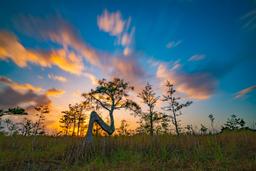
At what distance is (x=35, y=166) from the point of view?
618 cm

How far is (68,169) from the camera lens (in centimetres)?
606

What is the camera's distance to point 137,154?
775 cm

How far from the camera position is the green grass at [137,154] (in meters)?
6.16

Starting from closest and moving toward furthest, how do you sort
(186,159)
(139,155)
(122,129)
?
(186,159)
(139,155)
(122,129)

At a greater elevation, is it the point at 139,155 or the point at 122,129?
the point at 122,129

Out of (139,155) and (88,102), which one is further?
(88,102)

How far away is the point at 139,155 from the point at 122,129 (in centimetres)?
2409

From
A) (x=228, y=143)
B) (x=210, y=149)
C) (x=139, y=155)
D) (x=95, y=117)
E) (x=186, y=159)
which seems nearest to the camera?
(x=186, y=159)

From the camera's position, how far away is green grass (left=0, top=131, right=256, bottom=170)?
616 centimetres

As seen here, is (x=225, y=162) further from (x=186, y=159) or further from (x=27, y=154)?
(x=27, y=154)

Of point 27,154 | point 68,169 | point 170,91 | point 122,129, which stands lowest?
point 68,169

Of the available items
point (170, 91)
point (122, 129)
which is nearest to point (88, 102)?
point (122, 129)

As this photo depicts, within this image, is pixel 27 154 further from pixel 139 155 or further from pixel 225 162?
pixel 225 162

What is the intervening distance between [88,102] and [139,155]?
1683cm
